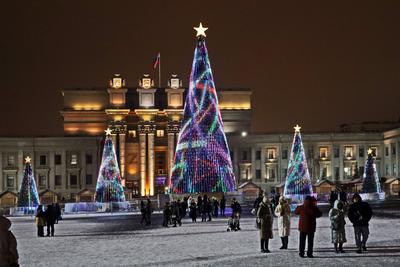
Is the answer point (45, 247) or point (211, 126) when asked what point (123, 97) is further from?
point (45, 247)

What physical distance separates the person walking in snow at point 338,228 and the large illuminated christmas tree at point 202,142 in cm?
3100

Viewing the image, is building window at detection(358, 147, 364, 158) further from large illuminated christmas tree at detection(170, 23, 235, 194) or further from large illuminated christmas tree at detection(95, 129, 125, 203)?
large illuminated christmas tree at detection(170, 23, 235, 194)

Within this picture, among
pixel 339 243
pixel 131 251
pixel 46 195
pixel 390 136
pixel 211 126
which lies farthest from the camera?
pixel 390 136

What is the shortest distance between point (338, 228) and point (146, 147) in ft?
313

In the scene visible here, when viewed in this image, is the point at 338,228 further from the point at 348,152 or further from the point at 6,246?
the point at 348,152

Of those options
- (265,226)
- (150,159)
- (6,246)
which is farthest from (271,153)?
(6,246)

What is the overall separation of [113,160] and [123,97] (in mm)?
54607

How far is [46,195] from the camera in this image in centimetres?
9800

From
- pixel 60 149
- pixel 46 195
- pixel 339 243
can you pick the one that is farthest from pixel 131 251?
pixel 60 149

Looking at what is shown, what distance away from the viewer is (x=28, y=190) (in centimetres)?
6600

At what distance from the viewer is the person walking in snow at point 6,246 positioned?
41.7 ft

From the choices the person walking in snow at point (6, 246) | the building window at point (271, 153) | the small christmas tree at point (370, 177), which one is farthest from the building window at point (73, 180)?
the person walking in snow at point (6, 246)

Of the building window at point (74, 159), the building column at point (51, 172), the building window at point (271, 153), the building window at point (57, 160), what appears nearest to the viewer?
the building column at point (51, 172)

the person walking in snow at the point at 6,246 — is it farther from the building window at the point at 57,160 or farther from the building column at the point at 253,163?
the building column at the point at 253,163
